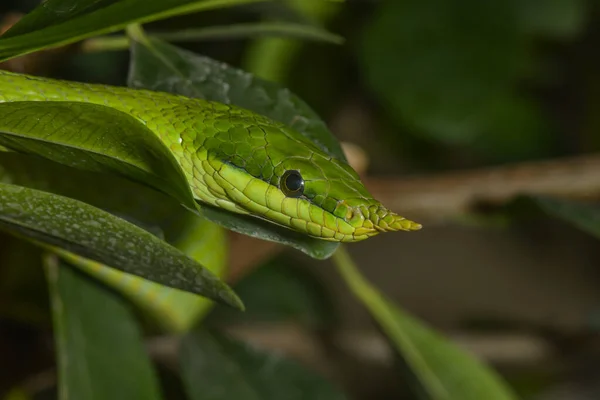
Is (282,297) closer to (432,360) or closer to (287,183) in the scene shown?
(432,360)

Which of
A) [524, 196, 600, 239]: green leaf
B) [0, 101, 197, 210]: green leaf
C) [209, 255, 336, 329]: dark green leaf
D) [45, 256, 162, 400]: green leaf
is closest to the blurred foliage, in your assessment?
[209, 255, 336, 329]: dark green leaf

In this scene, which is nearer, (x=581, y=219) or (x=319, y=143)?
(x=319, y=143)

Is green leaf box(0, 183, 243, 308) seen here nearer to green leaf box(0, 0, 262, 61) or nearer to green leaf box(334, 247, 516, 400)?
green leaf box(0, 0, 262, 61)

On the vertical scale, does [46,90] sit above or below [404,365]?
above

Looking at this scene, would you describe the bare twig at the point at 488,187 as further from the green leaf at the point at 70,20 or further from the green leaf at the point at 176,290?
the green leaf at the point at 70,20

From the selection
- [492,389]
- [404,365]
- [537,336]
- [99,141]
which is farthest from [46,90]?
[537,336]

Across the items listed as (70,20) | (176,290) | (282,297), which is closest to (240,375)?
(176,290)

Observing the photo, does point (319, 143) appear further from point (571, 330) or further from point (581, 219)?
point (571, 330)
